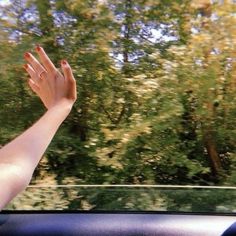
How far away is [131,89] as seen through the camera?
4.89 m

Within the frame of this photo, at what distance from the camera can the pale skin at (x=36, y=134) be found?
1129 millimetres

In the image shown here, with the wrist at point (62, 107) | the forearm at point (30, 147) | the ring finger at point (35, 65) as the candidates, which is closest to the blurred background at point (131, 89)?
the ring finger at point (35, 65)

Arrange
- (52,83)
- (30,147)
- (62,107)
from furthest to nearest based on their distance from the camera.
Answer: (52,83) < (62,107) < (30,147)

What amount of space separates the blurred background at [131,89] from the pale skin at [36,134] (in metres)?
2.99

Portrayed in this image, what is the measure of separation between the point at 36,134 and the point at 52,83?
1.10ft

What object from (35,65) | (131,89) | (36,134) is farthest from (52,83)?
(131,89)

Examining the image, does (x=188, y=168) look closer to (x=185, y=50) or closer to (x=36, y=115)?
(x=185, y=50)

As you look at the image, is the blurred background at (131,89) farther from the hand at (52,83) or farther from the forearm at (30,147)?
the forearm at (30,147)

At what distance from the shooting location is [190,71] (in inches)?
186

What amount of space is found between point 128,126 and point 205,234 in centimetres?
292

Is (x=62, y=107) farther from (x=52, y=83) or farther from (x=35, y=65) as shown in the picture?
(x=35, y=65)

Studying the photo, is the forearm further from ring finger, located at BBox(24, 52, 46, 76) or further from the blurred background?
the blurred background

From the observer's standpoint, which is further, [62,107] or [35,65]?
[35,65]

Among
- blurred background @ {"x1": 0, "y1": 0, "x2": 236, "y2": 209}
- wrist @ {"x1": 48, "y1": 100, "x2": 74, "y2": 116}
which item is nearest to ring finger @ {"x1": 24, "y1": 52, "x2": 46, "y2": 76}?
wrist @ {"x1": 48, "y1": 100, "x2": 74, "y2": 116}
